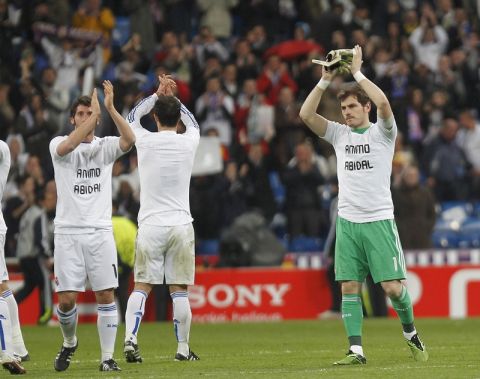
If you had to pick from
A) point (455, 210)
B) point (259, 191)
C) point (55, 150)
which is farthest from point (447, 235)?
point (55, 150)

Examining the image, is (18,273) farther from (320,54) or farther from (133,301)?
(133,301)

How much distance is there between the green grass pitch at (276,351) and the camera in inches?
479

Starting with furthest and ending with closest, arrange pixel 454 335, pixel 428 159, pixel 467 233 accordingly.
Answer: pixel 428 159, pixel 467 233, pixel 454 335

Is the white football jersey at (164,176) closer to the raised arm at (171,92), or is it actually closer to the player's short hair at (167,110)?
the player's short hair at (167,110)

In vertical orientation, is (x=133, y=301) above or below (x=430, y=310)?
above

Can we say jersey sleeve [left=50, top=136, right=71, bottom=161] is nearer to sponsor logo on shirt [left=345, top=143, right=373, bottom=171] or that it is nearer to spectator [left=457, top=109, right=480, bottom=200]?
sponsor logo on shirt [left=345, top=143, right=373, bottom=171]

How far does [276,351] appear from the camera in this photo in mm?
15523

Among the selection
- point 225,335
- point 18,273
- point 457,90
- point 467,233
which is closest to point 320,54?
point 457,90

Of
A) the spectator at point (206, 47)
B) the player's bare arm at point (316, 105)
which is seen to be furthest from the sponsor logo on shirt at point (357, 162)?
the spectator at point (206, 47)

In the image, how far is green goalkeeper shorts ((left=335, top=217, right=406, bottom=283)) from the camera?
42.4 feet

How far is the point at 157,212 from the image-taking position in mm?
13516

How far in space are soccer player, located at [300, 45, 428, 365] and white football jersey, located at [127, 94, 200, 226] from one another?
1.43 m

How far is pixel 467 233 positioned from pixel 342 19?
588 centimetres

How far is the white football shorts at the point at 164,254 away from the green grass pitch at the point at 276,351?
858 millimetres
